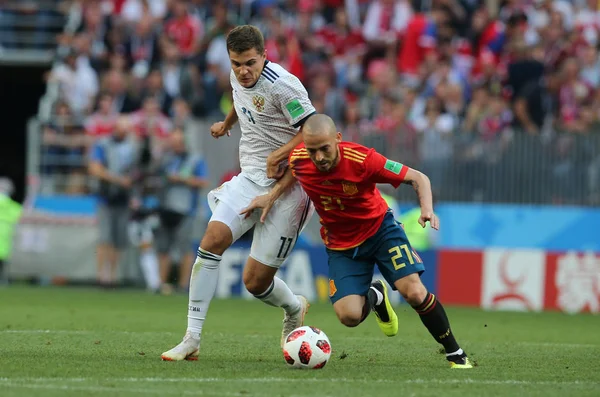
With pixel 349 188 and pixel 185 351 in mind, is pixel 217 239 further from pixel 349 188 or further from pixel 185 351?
pixel 349 188

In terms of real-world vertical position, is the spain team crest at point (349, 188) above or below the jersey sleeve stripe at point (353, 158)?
below

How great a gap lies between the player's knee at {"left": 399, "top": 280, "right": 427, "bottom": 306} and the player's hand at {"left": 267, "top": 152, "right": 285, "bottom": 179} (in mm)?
1279

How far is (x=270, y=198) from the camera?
880 centimetres

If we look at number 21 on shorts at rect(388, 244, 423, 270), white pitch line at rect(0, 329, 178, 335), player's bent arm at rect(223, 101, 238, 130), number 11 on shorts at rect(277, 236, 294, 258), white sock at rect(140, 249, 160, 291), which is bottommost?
white sock at rect(140, 249, 160, 291)

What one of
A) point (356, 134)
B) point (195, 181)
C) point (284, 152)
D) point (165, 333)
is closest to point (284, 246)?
point (284, 152)

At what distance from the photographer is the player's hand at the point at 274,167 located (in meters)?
8.77

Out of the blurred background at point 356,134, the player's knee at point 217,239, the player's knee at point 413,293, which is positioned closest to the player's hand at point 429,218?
the player's knee at point 413,293

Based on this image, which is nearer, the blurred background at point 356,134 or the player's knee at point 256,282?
the player's knee at point 256,282

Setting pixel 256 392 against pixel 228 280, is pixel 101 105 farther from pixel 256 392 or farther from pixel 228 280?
pixel 256 392

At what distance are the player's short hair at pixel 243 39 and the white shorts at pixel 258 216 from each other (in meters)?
1.05

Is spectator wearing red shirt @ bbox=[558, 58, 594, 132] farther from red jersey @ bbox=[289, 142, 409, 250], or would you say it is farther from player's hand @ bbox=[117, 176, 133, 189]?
red jersey @ bbox=[289, 142, 409, 250]

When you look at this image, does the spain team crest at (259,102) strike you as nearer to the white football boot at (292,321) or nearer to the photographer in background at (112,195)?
the white football boot at (292,321)

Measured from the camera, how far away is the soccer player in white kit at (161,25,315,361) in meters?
8.67

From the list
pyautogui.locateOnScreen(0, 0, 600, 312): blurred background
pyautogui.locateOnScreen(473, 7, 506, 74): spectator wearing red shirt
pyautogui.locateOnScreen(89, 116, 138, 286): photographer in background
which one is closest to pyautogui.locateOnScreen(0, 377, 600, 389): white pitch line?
pyautogui.locateOnScreen(0, 0, 600, 312): blurred background
